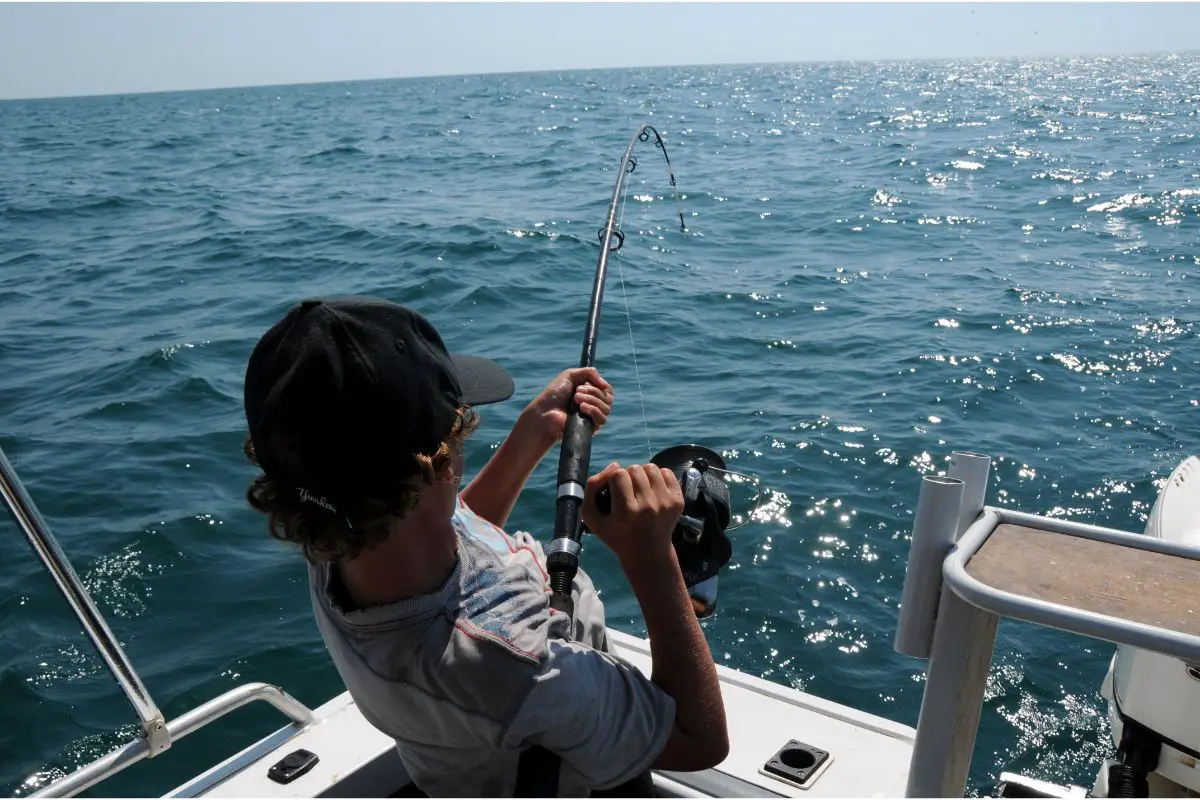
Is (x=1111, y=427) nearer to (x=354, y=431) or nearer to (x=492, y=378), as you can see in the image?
(x=492, y=378)

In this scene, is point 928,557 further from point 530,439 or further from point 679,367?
point 679,367

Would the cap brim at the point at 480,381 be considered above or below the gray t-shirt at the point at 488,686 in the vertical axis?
above

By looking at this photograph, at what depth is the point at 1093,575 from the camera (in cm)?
138

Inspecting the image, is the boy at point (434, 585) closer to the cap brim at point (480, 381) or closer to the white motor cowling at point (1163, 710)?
the cap brim at point (480, 381)

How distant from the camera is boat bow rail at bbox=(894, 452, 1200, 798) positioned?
1301mm

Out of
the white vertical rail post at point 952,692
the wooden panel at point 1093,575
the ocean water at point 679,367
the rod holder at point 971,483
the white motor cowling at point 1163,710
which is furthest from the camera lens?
the ocean water at point 679,367

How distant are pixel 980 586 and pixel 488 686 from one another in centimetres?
66

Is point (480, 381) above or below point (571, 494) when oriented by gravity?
above

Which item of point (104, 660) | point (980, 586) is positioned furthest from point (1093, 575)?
point (104, 660)

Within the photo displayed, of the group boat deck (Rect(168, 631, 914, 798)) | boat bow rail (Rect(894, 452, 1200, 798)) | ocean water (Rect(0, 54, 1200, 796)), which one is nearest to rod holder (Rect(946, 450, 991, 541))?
boat bow rail (Rect(894, 452, 1200, 798))

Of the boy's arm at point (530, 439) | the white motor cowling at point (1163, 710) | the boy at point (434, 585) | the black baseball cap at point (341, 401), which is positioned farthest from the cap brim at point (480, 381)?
the white motor cowling at point (1163, 710)

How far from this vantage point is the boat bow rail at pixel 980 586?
1301 millimetres

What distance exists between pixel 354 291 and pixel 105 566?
206 inches

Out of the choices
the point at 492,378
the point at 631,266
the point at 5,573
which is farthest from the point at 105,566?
the point at 631,266
